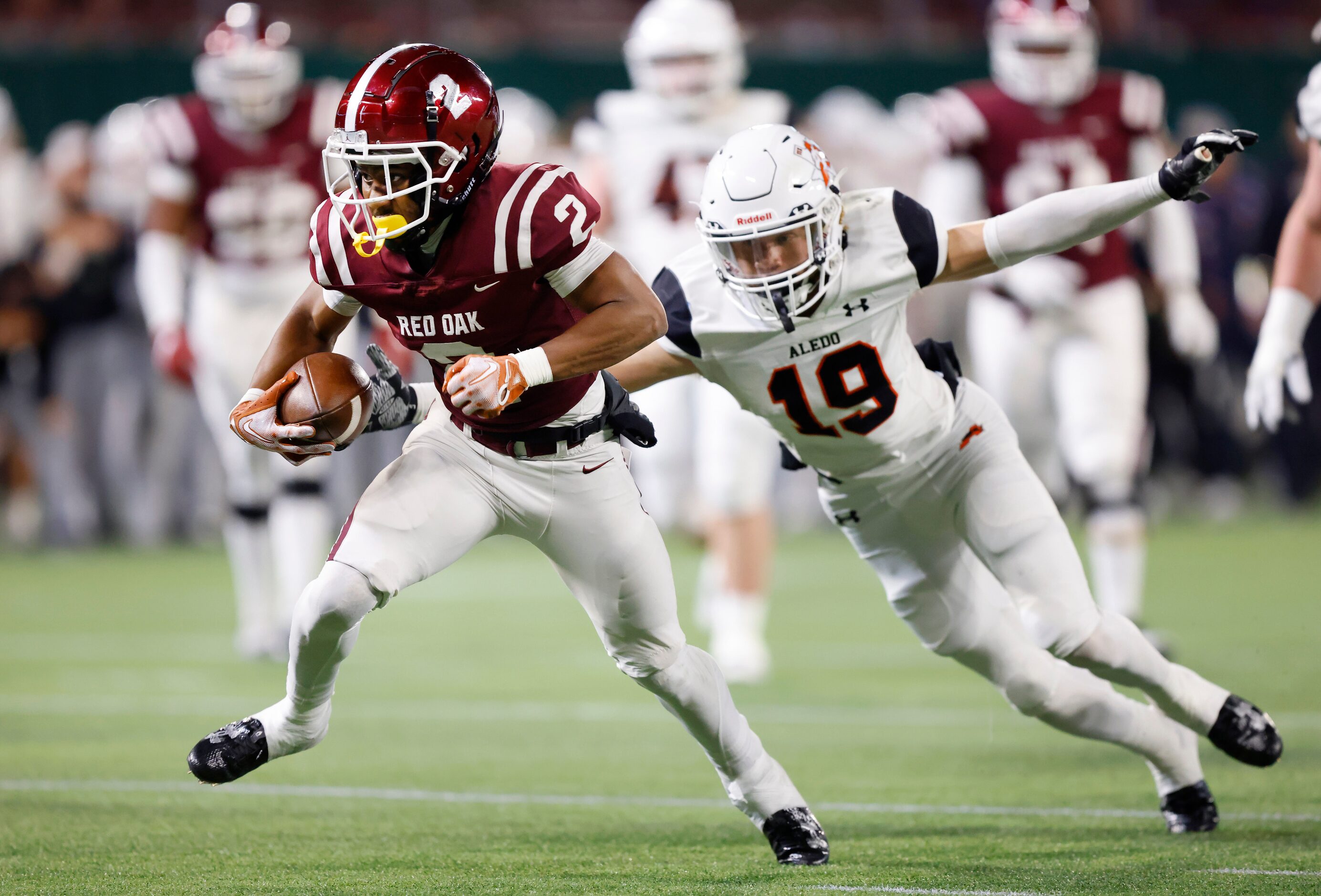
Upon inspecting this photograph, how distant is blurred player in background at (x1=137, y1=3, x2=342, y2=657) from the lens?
6875 mm

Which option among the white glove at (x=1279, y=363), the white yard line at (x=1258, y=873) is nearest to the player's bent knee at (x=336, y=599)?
the white yard line at (x=1258, y=873)

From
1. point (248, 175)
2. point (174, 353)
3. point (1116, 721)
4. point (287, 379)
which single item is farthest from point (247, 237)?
point (1116, 721)

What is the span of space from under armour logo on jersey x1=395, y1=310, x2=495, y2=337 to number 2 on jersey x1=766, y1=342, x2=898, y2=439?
69 cm

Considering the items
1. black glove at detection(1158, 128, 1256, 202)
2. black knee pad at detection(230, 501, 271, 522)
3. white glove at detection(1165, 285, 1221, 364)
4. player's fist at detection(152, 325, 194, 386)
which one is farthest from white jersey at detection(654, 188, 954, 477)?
black knee pad at detection(230, 501, 271, 522)

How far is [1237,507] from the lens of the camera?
1255 centimetres

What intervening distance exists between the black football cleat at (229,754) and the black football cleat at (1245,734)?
6.75 ft

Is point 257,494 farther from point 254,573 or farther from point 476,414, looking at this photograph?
point 476,414

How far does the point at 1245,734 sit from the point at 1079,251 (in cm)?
311

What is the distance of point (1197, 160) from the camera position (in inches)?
138

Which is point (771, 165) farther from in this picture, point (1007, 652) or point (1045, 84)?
point (1045, 84)

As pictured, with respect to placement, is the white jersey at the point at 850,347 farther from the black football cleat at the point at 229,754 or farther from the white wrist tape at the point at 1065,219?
the black football cleat at the point at 229,754

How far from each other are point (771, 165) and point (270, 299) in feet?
12.2

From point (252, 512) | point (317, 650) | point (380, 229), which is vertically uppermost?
point (380, 229)

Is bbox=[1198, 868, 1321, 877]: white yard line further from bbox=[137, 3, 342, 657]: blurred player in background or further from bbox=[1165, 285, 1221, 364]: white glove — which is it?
bbox=[137, 3, 342, 657]: blurred player in background
